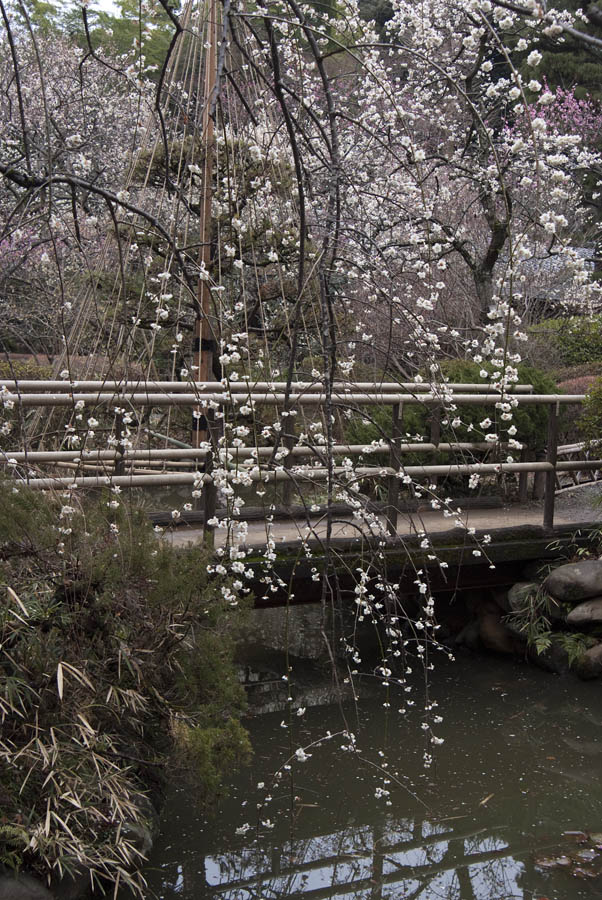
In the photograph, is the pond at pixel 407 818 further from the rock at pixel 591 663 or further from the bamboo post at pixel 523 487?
the bamboo post at pixel 523 487

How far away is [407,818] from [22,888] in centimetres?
155

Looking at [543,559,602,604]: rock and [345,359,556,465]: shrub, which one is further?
[345,359,556,465]: shrub

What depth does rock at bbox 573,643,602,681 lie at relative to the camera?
449 cm

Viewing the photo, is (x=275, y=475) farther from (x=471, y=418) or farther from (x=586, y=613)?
(x=471, y=418)

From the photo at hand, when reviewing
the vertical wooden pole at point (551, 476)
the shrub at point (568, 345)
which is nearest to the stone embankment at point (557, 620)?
the vertical wooden pole at point (551, 476)

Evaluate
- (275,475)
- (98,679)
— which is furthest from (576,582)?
(98,679)

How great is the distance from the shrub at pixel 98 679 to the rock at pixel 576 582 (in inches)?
88.2

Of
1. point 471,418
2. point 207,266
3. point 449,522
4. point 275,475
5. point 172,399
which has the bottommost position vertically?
point 449,522

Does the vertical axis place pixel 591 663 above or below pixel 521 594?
below

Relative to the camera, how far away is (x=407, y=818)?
3264mm

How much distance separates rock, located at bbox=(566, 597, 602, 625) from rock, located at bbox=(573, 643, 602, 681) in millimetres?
151

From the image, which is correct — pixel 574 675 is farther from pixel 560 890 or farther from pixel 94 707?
pixel 94 707

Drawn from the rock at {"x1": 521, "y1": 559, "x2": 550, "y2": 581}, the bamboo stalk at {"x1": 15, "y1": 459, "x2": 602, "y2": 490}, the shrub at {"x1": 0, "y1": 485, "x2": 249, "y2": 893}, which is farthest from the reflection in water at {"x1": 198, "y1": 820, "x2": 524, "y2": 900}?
the rock at {"x1": 521, "y1": 559, "x2": 550, "y2": 581}

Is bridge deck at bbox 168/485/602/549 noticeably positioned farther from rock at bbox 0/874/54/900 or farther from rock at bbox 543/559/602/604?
rock at bbox 0/874/54/900
